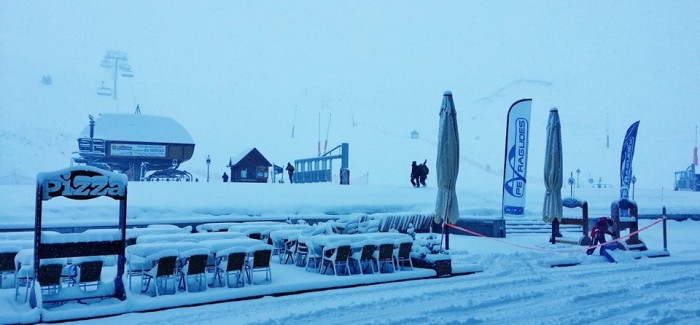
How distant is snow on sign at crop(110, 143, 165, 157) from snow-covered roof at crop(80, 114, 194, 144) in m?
0.40

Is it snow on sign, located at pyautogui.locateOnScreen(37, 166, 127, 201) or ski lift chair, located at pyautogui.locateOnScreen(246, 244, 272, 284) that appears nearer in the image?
snow on sign, located at pyautogui.locateOnScreen(37, 166, 127, 201)

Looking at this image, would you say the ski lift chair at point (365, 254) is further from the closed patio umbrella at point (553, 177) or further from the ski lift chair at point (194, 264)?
the closed patio umbrella at point (553, 177)

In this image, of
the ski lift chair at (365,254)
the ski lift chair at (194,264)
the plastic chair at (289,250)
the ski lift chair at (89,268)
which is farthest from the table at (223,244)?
the plastic chair at (289,250)

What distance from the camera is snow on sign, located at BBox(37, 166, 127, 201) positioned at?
7234 mm

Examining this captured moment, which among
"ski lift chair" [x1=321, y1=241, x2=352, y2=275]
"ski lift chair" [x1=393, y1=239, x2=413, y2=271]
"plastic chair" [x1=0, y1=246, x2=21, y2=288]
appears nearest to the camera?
"plastic chair" [x1=0, y1=246, x2=21, y2=288]

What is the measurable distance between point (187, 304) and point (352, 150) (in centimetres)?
5538

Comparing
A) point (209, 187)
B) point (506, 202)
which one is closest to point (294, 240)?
point (506, 202)

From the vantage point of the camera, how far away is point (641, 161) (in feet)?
193

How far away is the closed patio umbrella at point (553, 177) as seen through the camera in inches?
605

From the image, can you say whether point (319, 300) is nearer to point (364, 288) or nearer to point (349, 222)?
point (364, 288)

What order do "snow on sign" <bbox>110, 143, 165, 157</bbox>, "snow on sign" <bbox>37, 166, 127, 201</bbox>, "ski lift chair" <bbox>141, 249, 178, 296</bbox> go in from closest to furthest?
"snow on sign" <bbox>37, 166, 127, 201</bbox>
"ski lift chair" <bbox>141, 249, 178, 296</bbox>
"snow on sign" <bbox>110, 143, 165, 157</bbox>

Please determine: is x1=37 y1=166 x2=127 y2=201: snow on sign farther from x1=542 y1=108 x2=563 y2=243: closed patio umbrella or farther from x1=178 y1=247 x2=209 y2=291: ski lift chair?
x1=542 y1=108 x2=563 y2=243: closed patio umbrella

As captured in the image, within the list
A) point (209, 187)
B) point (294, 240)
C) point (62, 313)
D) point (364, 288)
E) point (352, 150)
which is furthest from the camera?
point (352, 150)

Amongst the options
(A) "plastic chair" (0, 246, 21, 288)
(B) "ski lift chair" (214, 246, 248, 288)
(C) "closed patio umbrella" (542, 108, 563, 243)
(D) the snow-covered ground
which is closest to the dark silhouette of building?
(D) the snow-covered ground
